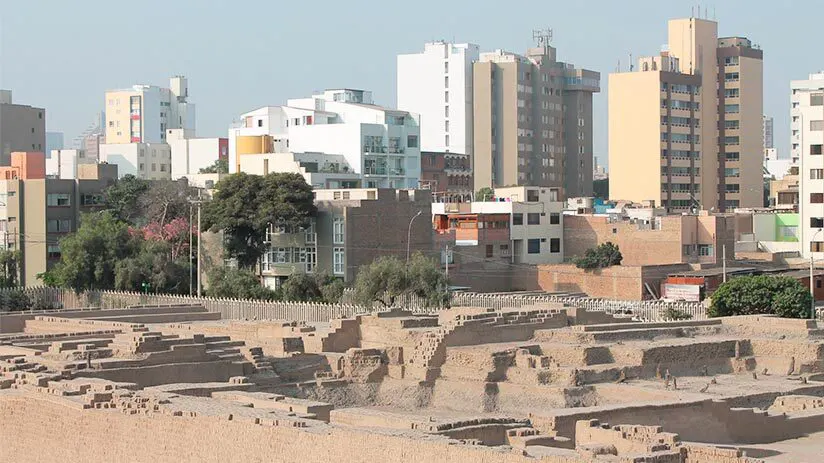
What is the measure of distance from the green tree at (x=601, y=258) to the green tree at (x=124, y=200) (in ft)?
62.1

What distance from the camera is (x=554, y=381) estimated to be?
29719 mm

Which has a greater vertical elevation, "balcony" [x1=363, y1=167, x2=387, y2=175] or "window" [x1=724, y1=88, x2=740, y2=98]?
"window" [x1=724, y1=88, x2=740, y2=98]

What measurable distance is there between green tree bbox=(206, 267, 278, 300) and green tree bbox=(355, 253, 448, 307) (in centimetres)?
384

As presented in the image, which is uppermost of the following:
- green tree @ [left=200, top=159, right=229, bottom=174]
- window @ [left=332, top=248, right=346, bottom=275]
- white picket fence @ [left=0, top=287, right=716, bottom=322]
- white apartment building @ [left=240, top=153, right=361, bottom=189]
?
green tree @ [left=200, top=159, right=229, bottom=174]

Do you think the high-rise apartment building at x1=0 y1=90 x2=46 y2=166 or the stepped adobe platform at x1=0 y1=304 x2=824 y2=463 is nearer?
the stepped adobe platform at x1=0 y1=304 x2=824 y2=463

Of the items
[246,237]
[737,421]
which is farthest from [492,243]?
[737,421]

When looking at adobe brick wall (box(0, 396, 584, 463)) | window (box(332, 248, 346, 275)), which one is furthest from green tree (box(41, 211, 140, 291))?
adobe brick wall (box(0, 396, 584, 463))

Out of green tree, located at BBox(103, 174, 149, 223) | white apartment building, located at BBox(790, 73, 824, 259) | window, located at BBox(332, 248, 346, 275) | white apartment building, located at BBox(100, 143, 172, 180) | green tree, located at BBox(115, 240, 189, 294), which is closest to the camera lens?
green tree, located at BBox(115, 240, 189, 294)

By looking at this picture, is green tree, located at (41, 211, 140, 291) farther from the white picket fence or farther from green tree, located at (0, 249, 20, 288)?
green tree, located at (0, 249, 20, 288)

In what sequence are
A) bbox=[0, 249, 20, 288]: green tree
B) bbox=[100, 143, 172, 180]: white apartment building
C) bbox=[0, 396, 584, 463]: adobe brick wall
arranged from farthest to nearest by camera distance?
bbox=[100, 143, 172, 180]: white apartment building < bbox=[0, 249, 20, 288]: green tree < bbox=[0, 396, 584, 463]: adobe brick wall

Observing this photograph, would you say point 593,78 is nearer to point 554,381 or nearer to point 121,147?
point 121,147

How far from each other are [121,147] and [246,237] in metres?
46.3

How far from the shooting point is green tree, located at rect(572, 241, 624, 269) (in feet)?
200

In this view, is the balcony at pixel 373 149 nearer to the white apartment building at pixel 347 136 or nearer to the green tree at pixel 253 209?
the white apartment building at pixel 347 136
